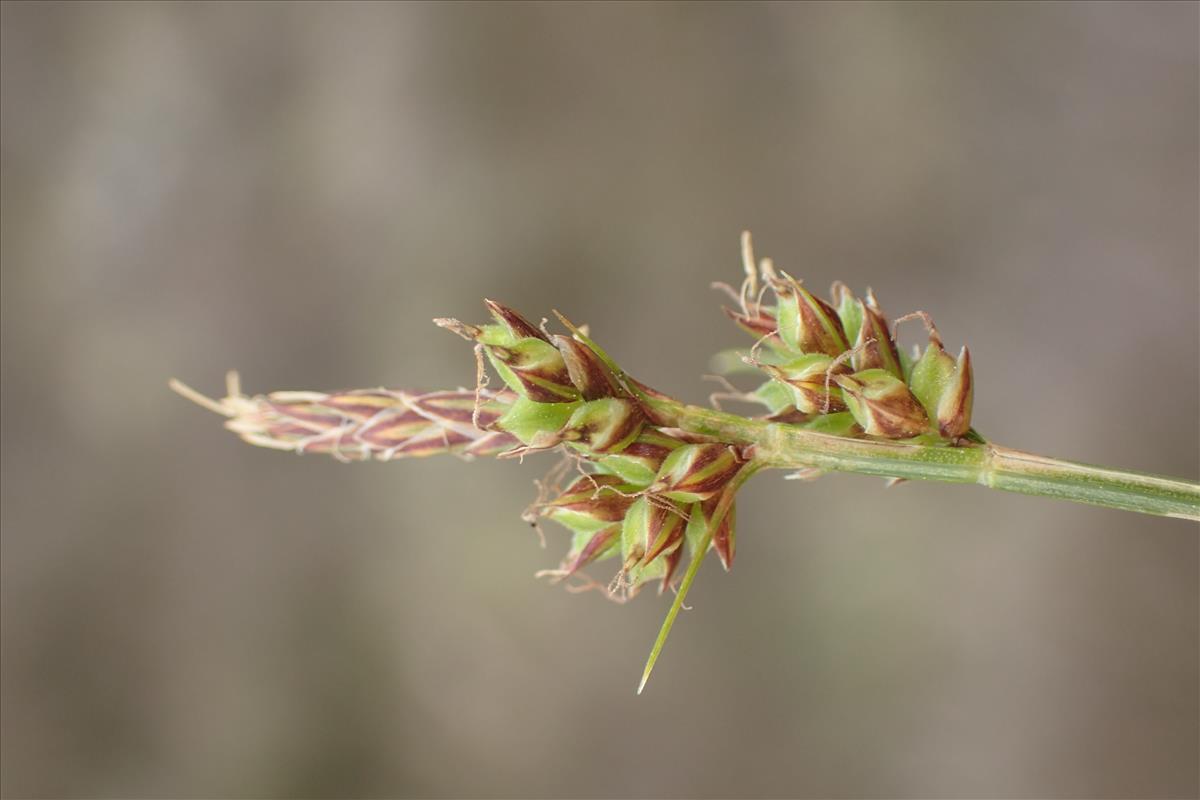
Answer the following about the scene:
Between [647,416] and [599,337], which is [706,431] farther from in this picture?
[599,337]

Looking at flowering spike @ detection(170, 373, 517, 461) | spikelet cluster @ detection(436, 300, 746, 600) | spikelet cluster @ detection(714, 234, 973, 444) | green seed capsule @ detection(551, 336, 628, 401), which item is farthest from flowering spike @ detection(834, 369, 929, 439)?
flowering spike @ detection(170, 373, 517, 461)

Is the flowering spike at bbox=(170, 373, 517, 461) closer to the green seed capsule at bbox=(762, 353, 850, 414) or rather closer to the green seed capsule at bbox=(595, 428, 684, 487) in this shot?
the green seed capsule at bbox=(595, 428, 684, 487)

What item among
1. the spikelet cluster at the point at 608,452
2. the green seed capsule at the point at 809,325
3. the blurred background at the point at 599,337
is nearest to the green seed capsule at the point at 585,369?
the spikelet cluster at the point at 608,452

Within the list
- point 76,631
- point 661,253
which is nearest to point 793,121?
point 661,253

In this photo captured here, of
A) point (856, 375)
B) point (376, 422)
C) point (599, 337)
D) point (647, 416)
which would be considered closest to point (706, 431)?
point (647, 416)

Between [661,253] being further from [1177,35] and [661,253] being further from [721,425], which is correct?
[721,425]
